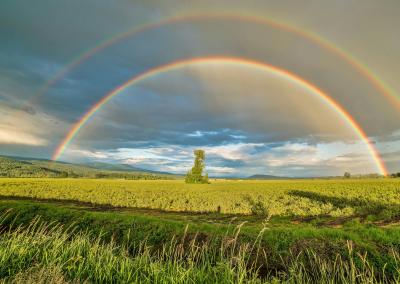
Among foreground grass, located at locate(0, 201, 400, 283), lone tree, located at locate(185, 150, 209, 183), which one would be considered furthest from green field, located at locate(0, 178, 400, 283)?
lone tree, located at locate(185, 150, 209, 183)

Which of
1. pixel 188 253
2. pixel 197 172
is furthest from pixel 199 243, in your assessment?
pixel 197 172

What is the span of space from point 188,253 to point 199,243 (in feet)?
2.65

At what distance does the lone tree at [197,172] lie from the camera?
109938 millimetres

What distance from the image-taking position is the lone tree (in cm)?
10994

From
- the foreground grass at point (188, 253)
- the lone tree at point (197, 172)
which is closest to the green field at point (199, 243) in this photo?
the foreground grass at point (188, 253)

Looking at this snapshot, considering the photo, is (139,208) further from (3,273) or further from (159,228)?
(3,273)

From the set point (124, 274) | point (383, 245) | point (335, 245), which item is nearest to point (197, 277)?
point (124, 274)

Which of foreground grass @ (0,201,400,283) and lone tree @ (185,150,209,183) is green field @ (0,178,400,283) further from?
lone tree @ (185,150,209,183)

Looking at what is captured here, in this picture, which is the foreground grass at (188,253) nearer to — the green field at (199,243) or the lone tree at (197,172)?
the green field at (199,243)

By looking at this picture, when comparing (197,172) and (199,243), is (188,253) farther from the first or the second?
(197,172)

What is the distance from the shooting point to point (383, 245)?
1441cm

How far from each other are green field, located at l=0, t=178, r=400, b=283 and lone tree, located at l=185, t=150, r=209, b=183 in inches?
2622

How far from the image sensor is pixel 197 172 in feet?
365

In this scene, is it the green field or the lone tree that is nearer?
the green field
